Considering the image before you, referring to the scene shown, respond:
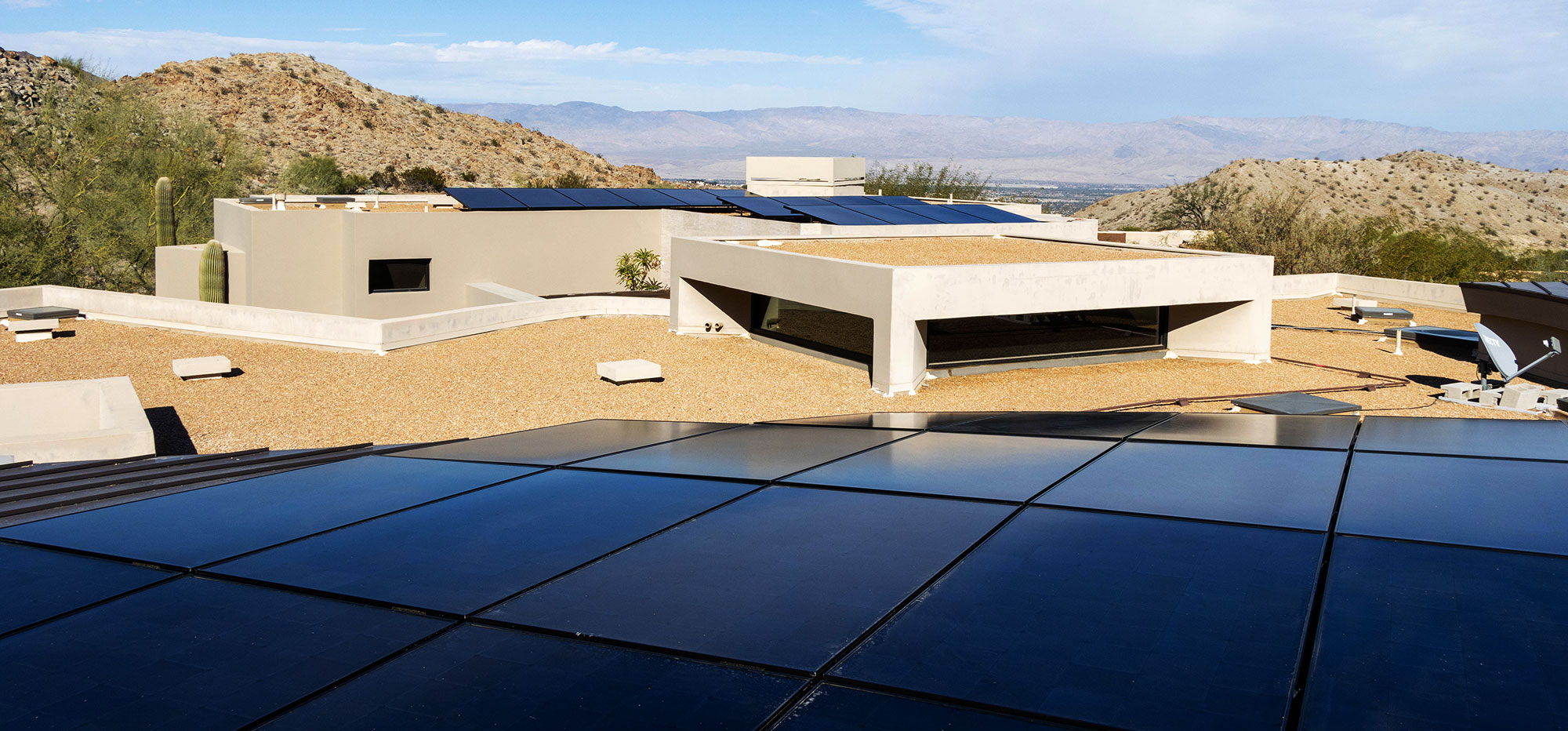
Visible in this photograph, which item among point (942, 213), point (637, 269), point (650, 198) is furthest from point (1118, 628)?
point (650, 198)

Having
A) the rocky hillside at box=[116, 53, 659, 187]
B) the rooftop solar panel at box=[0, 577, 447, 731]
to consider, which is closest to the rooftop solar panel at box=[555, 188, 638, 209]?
the rooftop solar panel at box=[0, 577, 447, 731]

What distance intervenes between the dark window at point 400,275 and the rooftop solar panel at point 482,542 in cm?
2581

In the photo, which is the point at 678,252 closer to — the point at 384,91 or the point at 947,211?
the point at 947,211

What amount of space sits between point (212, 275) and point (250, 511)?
92.2 feet

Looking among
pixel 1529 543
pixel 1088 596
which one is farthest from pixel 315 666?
pixel 1529 543

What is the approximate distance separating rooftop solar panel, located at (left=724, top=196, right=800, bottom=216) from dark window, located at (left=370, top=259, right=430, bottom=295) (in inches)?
422

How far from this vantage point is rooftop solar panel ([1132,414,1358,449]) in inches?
290

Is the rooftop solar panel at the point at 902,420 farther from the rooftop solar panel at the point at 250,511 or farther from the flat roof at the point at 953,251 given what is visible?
the flat roof at the point at 953,251

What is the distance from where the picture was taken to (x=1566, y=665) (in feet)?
11.0

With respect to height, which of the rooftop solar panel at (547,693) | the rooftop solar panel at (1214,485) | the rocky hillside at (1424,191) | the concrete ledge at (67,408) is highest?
the rocky hillside at (1424,191)

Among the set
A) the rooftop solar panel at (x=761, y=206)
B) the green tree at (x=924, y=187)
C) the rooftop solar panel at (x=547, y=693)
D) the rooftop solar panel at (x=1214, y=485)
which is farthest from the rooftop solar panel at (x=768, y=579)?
the green tree at (x=924, y=187)

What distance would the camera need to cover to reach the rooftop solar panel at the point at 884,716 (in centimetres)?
303

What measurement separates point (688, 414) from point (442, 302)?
612 inches

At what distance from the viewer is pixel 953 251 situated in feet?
84.8
